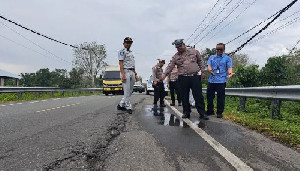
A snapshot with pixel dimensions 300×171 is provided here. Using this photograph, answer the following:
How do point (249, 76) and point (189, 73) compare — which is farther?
point (249, 76)

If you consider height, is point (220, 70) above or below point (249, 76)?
below

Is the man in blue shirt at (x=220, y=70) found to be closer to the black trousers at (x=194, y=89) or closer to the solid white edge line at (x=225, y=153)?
the black trousers at (x=194, y=89)

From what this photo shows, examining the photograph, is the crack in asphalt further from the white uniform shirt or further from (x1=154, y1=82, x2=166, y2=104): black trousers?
(x1=154, y1=82, x2=166, y2=104): black trousers

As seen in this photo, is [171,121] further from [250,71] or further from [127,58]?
[250,71]

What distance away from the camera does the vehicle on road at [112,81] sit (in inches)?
1092

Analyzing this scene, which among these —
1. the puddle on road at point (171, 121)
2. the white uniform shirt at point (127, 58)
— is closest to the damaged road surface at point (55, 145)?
the puddle on road at point (171, 121)

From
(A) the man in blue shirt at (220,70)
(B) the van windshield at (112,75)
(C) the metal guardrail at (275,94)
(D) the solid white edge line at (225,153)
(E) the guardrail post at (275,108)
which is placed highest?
(B) the van windshield at (112,75)

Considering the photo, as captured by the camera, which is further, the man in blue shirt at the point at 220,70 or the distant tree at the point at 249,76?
the distant tree at the point at 249,76

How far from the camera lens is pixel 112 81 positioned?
91.9 feet

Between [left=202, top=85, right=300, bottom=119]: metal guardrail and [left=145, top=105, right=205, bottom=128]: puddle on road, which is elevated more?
[left=202, top=85, right=300, bottom=119]: metal guardrail

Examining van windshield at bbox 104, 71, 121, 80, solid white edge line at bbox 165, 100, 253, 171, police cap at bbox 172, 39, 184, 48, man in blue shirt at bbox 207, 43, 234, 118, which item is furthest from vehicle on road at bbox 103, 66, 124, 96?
solid white edge line at bbox 165, 100, 253, 171

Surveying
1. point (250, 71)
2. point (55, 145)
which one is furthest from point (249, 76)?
point (55, 145)

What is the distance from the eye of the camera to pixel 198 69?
7340mm

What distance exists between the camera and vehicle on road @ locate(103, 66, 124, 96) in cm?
2773
